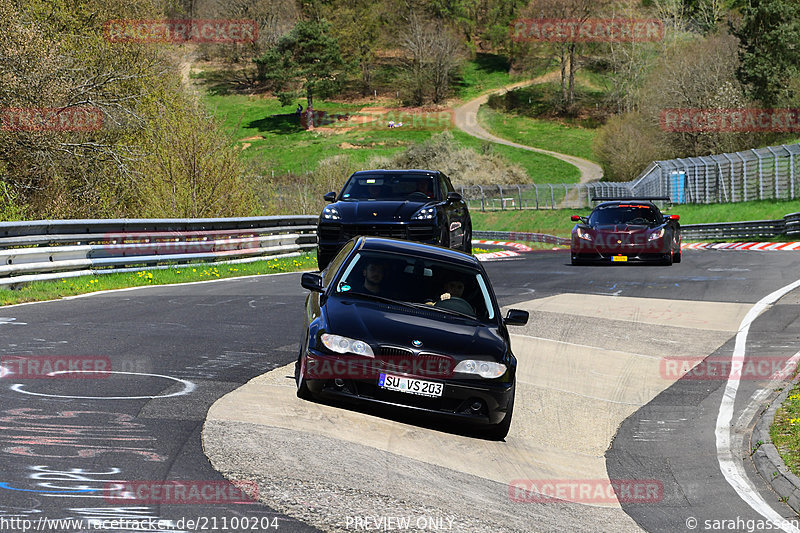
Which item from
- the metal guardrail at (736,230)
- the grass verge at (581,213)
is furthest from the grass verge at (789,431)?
the grass verge at (581,213)

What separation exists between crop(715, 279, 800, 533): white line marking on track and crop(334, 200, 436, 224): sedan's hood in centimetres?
537

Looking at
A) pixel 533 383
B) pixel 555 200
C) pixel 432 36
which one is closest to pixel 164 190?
pixel 533 383

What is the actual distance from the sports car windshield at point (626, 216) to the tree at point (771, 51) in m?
47.6

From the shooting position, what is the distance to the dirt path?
96331mm

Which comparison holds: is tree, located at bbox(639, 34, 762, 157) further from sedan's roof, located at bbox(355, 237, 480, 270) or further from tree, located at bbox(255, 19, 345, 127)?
sedan's roof, located at bbox(355, 237, 480, 270)

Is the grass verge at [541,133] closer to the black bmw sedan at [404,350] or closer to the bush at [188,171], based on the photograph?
the bush at [188,171]

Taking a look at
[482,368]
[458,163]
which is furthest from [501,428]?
[458,163]

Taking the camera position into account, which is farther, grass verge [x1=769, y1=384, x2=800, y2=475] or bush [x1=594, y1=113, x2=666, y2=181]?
bush [x1=594, y1=113, x2=666, y2=181]

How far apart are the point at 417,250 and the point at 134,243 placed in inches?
463

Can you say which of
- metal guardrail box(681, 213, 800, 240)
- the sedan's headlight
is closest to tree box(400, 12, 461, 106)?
metal guardrail box(681, 213, 800, 240)

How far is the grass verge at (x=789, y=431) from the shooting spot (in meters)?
8.25

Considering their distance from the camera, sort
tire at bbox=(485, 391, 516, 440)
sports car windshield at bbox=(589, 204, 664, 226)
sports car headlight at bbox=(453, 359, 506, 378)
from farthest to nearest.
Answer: sports car windshield at bbox=(589, 204, 664, 226) → tire at bbox=(485, 391, 516, 440) → sports car headlight at bbox=(453, 359, 506, 378)

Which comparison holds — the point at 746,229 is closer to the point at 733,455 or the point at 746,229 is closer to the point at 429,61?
the point at 733,455

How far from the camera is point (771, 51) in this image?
6762 cm
